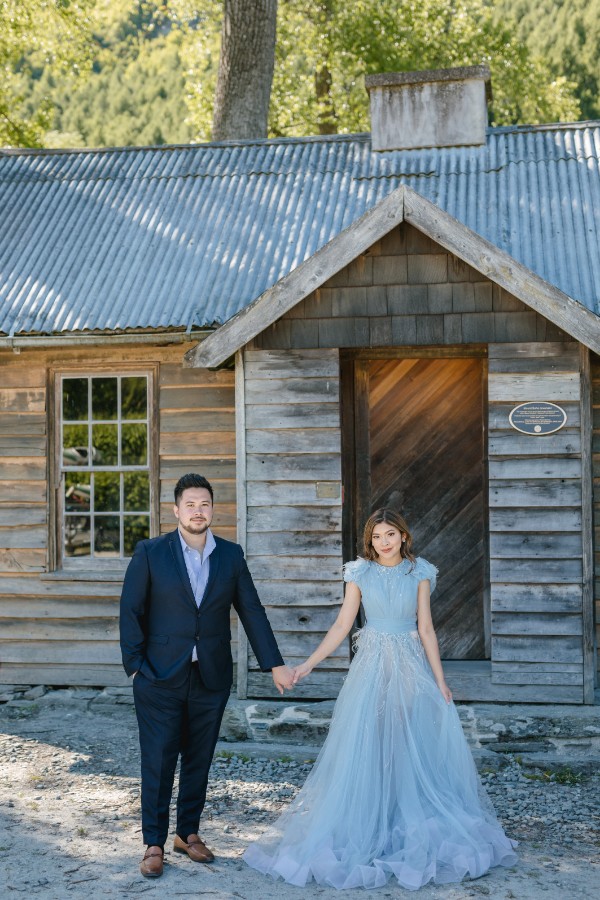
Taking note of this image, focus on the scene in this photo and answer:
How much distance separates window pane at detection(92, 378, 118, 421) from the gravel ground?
2.61 meters

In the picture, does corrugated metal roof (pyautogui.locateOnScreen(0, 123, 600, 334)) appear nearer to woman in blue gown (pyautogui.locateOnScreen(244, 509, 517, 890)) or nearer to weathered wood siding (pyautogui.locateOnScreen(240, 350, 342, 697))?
weathered wood siding (pyautogui.locateOnScreen(240, 350, 342, 697))

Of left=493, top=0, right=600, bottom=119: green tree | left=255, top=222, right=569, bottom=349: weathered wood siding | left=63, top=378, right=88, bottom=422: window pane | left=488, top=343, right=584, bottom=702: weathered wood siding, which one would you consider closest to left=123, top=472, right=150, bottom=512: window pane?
left=63, top=378, right=88, bottom=422: window pane

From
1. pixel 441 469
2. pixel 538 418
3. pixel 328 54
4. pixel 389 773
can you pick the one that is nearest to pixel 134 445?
pixel 441 469

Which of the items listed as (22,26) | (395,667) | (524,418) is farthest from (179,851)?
(22,26)

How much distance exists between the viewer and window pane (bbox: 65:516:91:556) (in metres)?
9.60

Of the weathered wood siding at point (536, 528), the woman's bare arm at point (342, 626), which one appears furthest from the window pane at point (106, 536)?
the woman's bare arm at point (342, 626)

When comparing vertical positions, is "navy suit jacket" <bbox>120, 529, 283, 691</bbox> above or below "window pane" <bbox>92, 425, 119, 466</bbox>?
below

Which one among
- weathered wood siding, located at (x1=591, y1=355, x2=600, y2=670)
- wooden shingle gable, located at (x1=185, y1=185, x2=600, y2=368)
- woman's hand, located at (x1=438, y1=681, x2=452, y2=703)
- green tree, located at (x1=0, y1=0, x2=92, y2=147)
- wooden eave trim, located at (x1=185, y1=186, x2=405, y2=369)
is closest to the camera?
woman's hand, located at (x1=438, y1=681, x2=452, y2=703)

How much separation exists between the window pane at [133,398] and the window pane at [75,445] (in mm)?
416

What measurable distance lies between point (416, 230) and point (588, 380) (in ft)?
5.45

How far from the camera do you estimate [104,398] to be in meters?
9.52

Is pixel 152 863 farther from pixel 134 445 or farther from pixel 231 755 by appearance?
pixel 134 445

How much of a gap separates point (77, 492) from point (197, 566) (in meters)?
4.30

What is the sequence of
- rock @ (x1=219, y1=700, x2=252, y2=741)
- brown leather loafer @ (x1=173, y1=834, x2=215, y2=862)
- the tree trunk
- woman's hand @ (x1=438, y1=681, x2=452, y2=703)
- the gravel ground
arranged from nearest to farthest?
the gravel ground → brown leather loafer @ (x1=173, y1=834, x2=215, y2=862) → woman's hand @ (x1=438, y1=681, x2=452, y2=703) → rock @ (x1=219, y1=700, x2=252, y2=741) → the tree trunk
